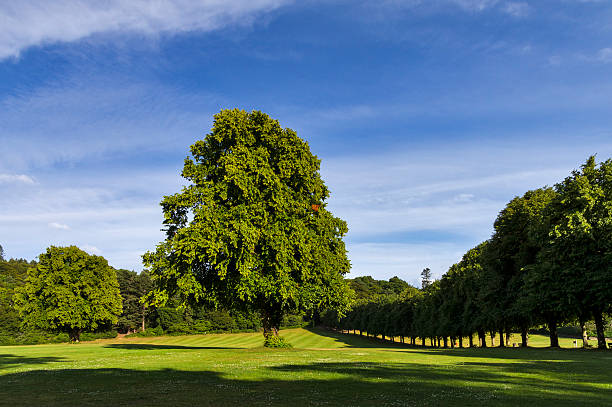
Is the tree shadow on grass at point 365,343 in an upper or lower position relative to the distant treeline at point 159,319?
lower

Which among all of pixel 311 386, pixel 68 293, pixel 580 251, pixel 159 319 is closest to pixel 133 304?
pixel 159 319

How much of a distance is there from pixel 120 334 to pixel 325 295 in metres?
96.1

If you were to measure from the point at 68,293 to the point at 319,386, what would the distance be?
232ft

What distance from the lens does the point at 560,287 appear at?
3625 cm

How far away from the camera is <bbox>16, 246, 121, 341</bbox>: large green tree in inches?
2788

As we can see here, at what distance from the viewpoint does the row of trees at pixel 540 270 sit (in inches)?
1382

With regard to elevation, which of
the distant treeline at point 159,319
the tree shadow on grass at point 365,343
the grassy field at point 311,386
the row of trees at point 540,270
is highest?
the row of trees at point 540,270

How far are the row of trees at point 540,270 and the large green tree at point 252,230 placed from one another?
60.8ft

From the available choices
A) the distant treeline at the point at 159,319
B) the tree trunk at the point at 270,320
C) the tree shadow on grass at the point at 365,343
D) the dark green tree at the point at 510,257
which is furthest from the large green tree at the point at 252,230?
the distant treeline at the point at 159,319

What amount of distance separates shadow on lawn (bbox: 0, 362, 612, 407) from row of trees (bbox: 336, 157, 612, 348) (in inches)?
719

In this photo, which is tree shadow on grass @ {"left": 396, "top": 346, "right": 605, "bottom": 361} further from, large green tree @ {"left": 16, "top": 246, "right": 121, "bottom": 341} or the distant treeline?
the distant treeline

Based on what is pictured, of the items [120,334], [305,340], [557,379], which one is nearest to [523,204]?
[557,379]

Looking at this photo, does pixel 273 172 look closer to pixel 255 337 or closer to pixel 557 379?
pixel 557 379

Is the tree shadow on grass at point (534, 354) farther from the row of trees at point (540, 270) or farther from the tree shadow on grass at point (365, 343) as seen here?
the tree shadow on grass at point (365, 343)
